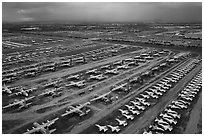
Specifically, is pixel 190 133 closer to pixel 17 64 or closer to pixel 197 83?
pixel 197 83

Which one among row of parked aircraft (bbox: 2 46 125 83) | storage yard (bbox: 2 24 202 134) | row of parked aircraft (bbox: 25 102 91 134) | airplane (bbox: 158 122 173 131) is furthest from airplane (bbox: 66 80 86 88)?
airplane (bbox: 158 122 173 131)

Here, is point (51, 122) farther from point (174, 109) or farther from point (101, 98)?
point (174, 109)

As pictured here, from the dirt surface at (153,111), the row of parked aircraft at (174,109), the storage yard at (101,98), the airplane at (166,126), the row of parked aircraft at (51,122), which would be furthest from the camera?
the storage yard at (101,98)

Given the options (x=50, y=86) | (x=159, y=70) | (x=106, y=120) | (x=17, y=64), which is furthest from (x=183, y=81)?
(x=17, y=64)

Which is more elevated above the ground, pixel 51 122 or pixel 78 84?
pixel 78 84

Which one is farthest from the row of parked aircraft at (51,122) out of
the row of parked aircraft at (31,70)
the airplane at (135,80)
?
the row of parked aircraft at (31,70)

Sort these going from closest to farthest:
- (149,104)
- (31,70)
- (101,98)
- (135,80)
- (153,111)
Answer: (153,111) → (149,104) → (101,98) → (135,80) → (31,70)

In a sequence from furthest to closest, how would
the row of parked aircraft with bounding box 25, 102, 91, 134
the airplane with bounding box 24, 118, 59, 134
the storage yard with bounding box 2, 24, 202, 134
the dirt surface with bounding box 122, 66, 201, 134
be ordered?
the storage yard with bounding box 2, 24, 202, 134 < the dirt surface with bounding box 122, 66, 201, 134 < the row of parked aircraft with bounding box 25, 102, 91, 134 < the airplane with bounding box 24, 118, 59, 134

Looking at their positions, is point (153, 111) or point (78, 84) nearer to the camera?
point (153, 111)

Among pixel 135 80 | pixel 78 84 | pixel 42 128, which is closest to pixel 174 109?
pixel 135 80

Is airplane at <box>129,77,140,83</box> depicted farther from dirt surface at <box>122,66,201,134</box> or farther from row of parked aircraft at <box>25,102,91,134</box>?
row of parked aircraft at <box>25,102,91,134</box>

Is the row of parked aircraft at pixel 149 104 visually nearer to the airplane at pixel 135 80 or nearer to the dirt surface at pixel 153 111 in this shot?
the airplane at pixel 135 80
